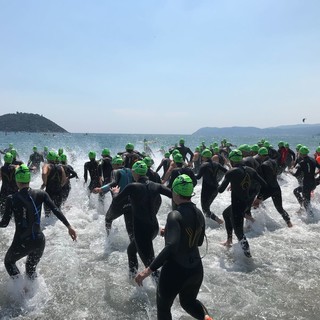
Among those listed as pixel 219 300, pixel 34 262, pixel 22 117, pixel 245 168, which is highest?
pixel 22 117

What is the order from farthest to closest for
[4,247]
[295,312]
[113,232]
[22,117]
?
[22,117] → [113,232] → [4,247] → [295,312]

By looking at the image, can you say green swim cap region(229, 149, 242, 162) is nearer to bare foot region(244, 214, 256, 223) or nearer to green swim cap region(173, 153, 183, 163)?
green swim cap region(173, 153, 183, 163)

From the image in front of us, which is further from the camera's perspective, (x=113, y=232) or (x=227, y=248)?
(x=113, y=232)

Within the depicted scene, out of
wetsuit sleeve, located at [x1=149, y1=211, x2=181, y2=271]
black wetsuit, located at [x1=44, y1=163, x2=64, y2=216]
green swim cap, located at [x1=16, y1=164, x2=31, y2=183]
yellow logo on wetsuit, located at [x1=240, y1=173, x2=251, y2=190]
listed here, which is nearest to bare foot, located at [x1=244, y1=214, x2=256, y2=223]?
yellow logo on wetsuit, located at [x1=240, y1=173, x2=251, y2=190]

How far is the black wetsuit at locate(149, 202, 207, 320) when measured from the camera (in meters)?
3.83

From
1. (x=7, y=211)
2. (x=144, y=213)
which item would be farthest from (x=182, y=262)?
(x=7, y=211)

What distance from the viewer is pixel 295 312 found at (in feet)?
16.5

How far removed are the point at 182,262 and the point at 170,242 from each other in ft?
1.12

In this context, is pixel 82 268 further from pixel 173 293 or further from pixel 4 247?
pixel 173 293

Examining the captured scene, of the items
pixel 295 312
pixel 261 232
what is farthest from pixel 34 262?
pixel 261 232

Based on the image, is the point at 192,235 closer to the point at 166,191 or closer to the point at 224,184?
the point at 166,191

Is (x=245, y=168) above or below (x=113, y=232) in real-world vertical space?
above

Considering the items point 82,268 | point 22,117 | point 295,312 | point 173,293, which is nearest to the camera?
point 173,293

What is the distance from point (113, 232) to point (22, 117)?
208 m
